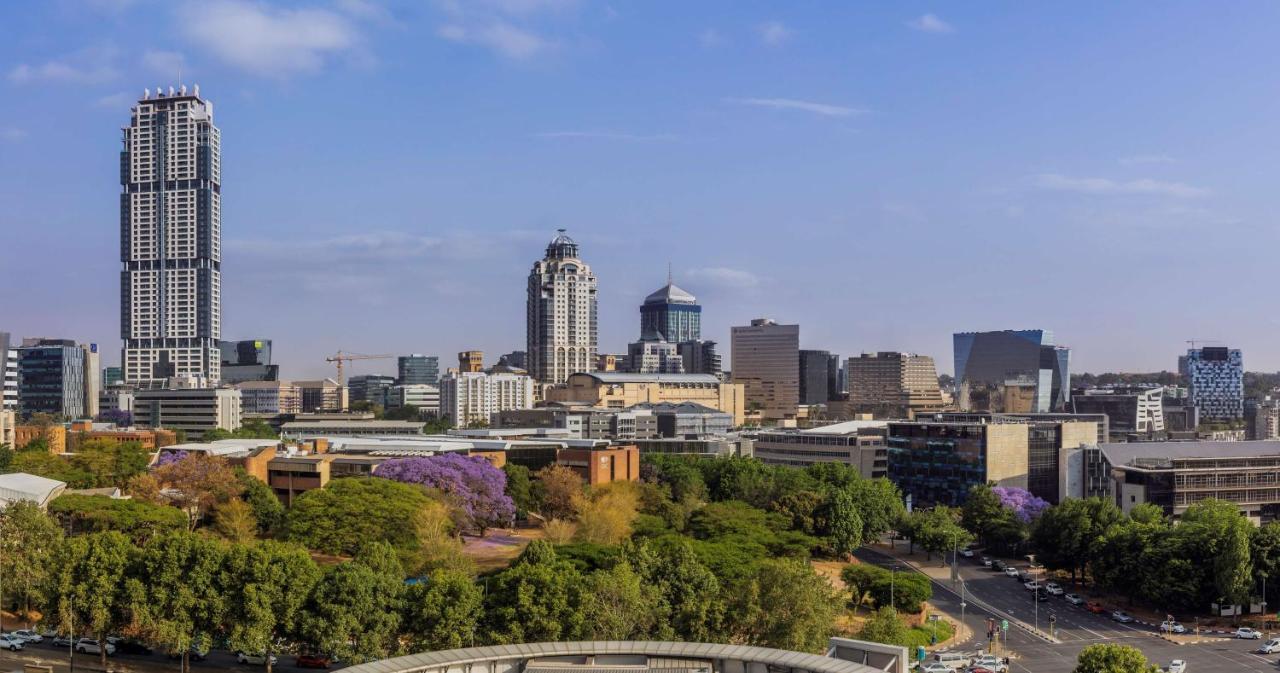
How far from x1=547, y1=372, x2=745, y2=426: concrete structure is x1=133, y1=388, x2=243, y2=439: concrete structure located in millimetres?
53229

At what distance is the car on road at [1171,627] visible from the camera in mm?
52438

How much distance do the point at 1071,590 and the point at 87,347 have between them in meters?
158

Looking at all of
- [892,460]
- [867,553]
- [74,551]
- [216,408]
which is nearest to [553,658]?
[74,551]

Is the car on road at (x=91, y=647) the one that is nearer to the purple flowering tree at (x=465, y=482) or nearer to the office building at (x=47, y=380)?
the purple flowering tree at (x=465, y=482)

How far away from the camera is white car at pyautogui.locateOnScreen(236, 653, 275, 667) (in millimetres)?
41562

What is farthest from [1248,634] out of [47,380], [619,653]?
[47,380]

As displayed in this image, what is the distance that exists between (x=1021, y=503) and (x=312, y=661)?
5474cm

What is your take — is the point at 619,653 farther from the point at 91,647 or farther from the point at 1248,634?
the point at 1248,634

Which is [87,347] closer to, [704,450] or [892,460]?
[704,450]

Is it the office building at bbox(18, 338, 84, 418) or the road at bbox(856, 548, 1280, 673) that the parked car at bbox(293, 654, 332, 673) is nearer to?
the road at bbox(856, 548, 1280, 673)

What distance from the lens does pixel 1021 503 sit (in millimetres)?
80312

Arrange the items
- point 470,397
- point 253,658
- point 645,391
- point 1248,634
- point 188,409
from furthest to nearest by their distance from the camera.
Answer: point 470,397 → point 645,391 → point 188,409 → point 1248,634 → point 253,658

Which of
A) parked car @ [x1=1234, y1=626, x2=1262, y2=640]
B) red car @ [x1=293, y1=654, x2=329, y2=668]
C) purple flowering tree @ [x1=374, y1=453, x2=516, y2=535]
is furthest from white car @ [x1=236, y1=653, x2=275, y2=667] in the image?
parked car @ [x1=1234, y1=626, x2=1262, y2=640]

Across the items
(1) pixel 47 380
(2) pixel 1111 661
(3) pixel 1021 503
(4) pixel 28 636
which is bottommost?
(4) pixel 28 636
